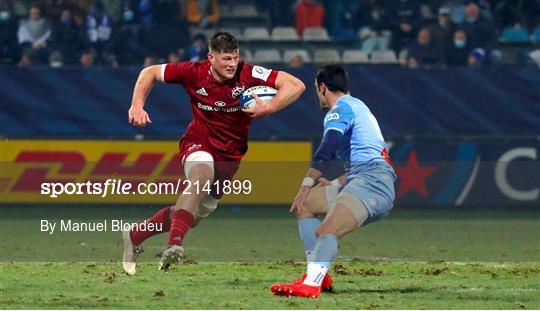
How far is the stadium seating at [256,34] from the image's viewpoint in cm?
2302

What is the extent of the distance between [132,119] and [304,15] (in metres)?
12.9

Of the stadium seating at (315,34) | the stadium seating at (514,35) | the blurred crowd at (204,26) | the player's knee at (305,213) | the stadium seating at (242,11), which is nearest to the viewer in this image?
the player's knee at (305,213)

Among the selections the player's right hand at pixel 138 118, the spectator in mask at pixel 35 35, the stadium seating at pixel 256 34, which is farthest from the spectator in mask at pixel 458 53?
the player's right hand at pixel 138 118

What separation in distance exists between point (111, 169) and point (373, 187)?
7494 mm

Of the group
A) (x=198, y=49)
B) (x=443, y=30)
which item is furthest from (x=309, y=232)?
(x=443, y=30)

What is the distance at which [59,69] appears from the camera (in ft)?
67.2

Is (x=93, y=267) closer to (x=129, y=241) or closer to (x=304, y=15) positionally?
(x=129, y=241)

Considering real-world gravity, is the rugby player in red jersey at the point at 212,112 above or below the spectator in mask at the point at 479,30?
above

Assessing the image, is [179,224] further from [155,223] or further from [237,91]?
[237,91]

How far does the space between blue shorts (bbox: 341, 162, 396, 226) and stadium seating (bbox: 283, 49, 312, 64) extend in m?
11.4

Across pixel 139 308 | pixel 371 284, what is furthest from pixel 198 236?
pixel 139 308

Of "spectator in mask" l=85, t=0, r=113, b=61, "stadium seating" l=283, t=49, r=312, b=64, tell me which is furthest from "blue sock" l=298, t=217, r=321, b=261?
"spectator in mask" l=85, t=0, r=113, b=61

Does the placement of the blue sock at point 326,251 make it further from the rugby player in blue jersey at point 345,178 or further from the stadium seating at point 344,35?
the stadium seating at point 344,35

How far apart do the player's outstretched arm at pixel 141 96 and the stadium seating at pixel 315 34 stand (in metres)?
11.7
